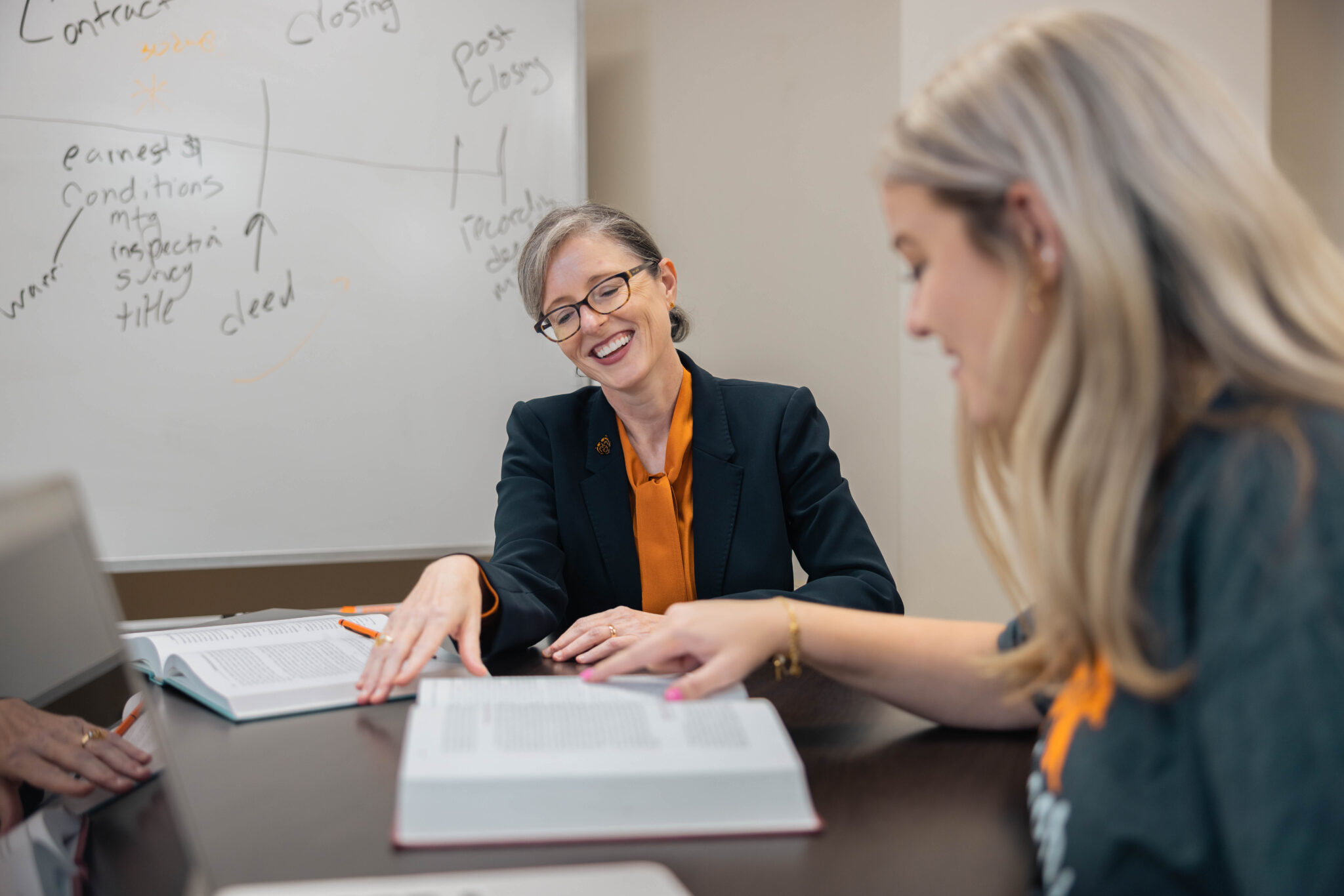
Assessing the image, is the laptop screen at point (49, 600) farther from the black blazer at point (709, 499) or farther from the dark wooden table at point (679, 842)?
the black blazer at point (709, 499)

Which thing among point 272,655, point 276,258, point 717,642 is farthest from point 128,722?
point 276,258

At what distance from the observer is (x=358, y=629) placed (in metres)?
1.13

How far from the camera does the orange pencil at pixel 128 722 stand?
45 centimetres

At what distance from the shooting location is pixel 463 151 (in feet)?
7.09

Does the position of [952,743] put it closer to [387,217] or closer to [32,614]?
[32,614]

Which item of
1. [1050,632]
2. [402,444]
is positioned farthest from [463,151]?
[1050,632]

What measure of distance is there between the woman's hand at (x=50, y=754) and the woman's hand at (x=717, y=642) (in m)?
0.41

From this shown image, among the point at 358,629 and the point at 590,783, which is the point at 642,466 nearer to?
the point at 358,629

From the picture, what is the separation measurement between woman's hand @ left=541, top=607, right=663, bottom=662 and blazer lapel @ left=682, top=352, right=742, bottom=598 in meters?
0.37

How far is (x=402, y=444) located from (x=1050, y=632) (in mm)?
1811

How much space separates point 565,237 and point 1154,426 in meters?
1.18

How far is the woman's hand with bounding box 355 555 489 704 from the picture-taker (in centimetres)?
92

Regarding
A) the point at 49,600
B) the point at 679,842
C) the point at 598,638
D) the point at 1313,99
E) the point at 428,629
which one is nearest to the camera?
the point at 49,600

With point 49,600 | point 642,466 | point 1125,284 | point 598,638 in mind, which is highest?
point 1125,284
